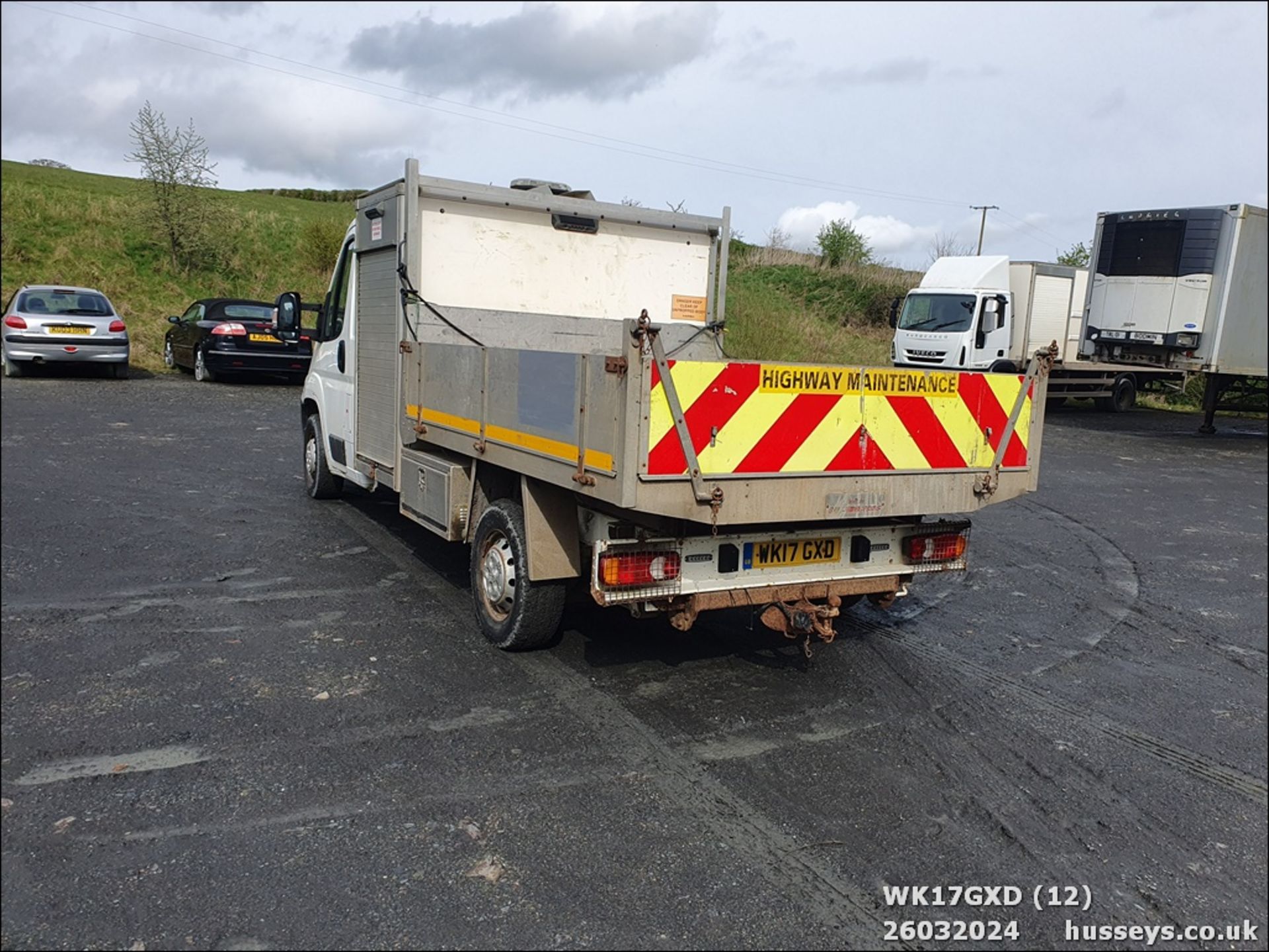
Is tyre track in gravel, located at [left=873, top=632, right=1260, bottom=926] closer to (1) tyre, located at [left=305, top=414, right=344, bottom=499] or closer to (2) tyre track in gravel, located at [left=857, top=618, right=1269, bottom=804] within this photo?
(2) tyre track in gravel, located at [left=857, top=618, right=1269, bottom=804]

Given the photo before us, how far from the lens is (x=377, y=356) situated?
21.6ft

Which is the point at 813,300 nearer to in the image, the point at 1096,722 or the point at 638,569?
the point at 1096,722

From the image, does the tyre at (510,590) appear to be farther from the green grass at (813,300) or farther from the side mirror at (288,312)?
the green grass at (813,300)

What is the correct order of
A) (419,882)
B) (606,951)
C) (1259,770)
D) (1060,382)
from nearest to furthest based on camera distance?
(606,951)
(419,882)
(1259,770)
(1060,382)

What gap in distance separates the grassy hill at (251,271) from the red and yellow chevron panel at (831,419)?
77cm

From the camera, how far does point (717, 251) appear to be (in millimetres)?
7371

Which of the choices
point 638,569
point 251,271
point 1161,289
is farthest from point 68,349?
point 251,271

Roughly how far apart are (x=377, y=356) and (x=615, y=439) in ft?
11.0

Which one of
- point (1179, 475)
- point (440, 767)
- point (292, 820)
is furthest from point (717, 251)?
point (1179, 475)

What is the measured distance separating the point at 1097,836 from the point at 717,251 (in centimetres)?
515

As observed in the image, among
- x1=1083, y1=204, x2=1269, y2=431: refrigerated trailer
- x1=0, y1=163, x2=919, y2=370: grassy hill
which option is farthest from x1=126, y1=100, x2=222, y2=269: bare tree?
x1=1083, y1=204, x2=1269, y2=431: refrigerated trailer

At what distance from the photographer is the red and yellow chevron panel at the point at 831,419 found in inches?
151

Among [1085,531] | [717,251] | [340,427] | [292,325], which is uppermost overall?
[717,251]

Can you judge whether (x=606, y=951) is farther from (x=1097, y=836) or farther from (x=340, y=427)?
(x=340, y=427)
